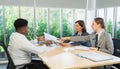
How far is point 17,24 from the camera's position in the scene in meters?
2.39

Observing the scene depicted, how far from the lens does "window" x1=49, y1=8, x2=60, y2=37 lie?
4.74 meters

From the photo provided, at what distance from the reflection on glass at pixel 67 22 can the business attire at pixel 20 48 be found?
2.61 m

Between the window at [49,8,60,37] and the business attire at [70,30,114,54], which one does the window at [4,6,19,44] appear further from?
the business attire at [70,30,114,54]


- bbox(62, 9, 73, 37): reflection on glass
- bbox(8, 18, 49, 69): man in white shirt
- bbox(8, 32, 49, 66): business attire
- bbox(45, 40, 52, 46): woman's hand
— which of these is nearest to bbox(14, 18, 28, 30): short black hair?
bbox(8, 18, 49, 69): man in white shirt

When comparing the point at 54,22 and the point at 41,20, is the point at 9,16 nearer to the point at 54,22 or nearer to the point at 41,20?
the point at 41,20

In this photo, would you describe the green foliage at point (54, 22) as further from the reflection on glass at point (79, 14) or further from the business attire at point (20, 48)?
the business attire at point (20, 48)

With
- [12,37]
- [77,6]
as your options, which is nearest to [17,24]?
[12,37]

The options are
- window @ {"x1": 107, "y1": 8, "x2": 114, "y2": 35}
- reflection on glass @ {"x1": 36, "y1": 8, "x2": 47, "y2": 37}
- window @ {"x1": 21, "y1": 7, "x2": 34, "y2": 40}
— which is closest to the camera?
window @ {"x1": 107, "y1": 8, "x2": 114, "y2": 35}

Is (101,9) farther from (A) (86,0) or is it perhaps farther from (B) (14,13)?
(B) (14,13)

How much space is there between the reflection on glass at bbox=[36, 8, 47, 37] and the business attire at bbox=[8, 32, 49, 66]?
234cm

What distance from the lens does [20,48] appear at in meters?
2.30

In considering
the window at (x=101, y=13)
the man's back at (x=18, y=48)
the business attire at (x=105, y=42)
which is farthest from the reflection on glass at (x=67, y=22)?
the man's back at (x=18, y=48)

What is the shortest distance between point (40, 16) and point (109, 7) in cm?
179

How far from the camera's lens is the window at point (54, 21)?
15.5ft
